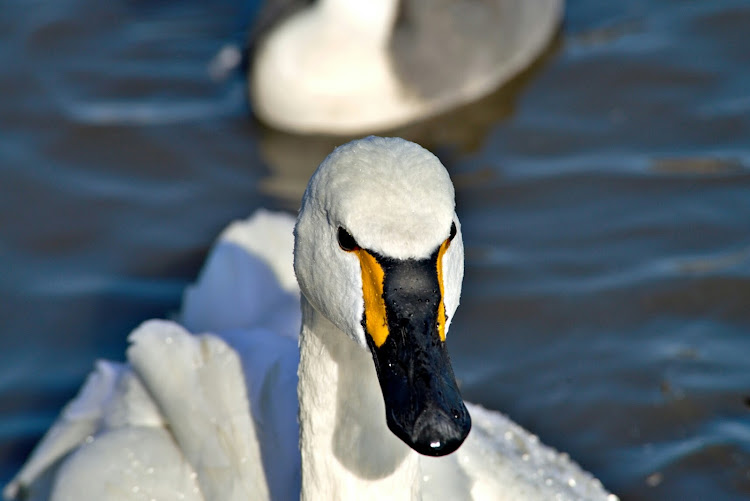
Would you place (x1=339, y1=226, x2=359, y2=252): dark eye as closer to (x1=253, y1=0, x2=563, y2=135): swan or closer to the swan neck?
the swan neck

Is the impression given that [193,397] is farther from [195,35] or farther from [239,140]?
[195,35]

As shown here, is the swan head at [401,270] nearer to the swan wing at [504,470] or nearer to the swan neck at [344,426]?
the swan neck at [344,426]

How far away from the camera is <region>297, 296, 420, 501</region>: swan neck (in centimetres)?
280

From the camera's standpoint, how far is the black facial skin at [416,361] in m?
2.33

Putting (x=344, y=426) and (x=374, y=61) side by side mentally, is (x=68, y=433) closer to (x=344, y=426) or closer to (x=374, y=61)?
(x=344, y=426)

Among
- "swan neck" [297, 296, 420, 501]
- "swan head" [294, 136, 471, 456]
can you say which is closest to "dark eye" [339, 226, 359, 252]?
"swan head" [294, 136, 471, 456]

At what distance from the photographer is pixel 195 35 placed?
23.2ft

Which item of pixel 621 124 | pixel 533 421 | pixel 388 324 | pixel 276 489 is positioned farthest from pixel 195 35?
pixel 388 324

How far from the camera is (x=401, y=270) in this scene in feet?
7.73

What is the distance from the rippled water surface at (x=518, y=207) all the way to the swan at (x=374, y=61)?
152 mm

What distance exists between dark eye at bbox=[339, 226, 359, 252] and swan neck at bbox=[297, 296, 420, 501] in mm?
372

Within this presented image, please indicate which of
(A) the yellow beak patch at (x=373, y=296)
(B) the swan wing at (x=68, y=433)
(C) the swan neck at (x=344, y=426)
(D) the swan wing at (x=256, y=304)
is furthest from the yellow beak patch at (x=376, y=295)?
(B) the swan wing at (x=68, y=433)

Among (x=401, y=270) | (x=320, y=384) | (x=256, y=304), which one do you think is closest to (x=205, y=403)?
(x=320, y=384)

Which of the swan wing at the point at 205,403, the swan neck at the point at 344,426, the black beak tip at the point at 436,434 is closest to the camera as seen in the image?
the black beak tip at the point at 436,434
